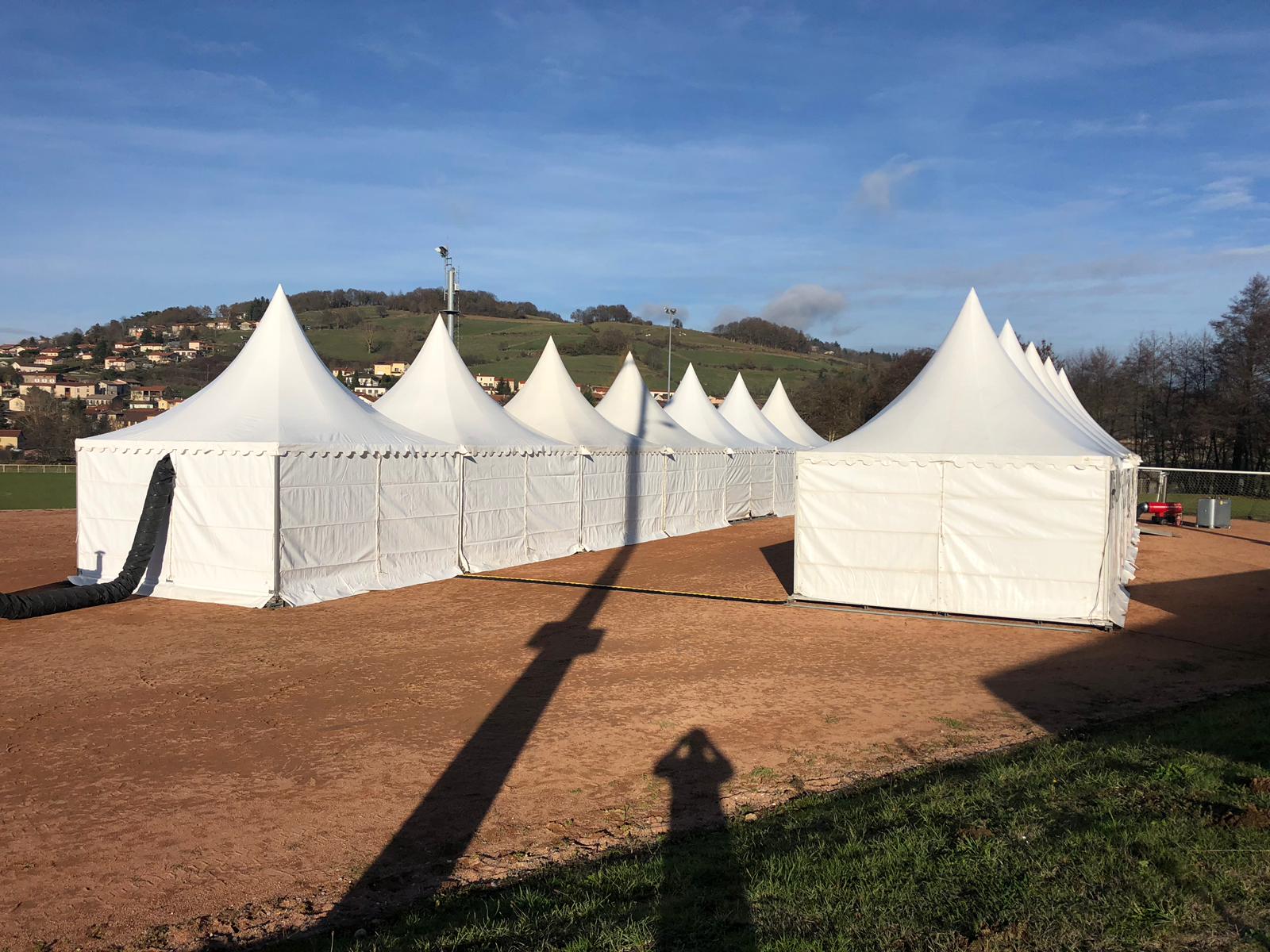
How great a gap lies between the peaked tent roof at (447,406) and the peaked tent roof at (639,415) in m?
4.99

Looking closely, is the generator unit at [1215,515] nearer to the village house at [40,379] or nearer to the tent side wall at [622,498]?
the tent side wall at [622,498]

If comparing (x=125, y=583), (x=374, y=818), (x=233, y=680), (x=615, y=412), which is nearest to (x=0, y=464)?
(x=615, y=412)

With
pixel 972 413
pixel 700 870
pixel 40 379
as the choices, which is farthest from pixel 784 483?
pixel 40 379

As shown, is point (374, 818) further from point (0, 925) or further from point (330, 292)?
point (330, 292)

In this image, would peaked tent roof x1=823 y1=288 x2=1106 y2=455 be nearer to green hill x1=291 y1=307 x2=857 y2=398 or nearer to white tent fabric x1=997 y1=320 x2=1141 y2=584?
white tent fabric x1=997 y1=320 x2=1141 y2=584

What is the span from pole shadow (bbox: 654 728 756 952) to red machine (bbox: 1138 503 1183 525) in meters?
22.4

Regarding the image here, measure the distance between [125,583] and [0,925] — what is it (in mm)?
8752

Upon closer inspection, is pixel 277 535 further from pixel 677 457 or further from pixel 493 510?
pixel 677 457

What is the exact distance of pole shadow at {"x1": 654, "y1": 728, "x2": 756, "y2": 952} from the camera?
3.34 metres

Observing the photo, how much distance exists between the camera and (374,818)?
4.95m

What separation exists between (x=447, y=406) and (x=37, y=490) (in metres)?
28.2

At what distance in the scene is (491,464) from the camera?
47.7ft

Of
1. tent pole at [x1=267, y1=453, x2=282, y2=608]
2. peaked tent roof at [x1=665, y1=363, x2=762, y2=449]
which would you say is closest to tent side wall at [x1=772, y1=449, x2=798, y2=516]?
peaked tent roof at [x1=665, y1=363, x2=762, y2=449]

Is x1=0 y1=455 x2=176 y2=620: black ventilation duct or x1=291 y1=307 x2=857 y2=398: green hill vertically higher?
x1=291 y1=307 x2=857 y2=398: green hill
